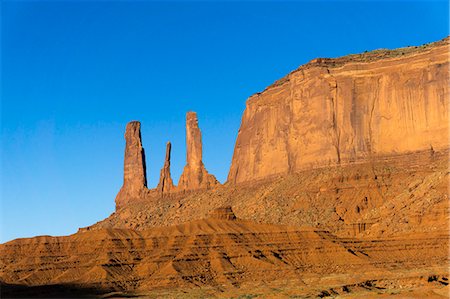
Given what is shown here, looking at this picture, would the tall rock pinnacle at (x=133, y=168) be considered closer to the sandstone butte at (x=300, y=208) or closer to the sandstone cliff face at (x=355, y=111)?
the sandstone butte at (x=300, y=208)

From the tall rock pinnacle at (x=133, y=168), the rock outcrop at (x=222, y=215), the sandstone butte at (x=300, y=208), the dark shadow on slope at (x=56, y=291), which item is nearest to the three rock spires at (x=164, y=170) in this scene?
the tall rock pinnacle at (x=133, y=168)

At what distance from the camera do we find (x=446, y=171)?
4102 inches

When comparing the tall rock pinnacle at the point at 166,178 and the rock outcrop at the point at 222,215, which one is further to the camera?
the tall rock pinnacle at the point at 166,178

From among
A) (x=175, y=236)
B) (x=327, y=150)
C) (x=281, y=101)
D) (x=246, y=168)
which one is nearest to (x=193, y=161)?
(x=246, y=168)

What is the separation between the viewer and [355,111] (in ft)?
428

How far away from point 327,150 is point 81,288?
63081 millimetres

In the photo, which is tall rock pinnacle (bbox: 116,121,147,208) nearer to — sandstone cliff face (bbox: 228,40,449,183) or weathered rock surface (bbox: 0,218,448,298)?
sandstone cliff face (bbox: 228,40,449,183)

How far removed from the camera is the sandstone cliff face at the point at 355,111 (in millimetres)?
120312

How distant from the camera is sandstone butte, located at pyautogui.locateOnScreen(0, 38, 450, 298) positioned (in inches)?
3056

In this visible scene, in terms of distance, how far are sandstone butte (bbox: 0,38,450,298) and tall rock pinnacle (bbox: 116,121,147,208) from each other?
31 cm

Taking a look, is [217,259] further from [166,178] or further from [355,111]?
[166,178]

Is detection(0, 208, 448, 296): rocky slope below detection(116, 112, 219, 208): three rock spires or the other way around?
below

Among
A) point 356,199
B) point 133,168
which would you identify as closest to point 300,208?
point 356,199

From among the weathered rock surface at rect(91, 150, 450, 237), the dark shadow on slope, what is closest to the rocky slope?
the dark shadow on slope
